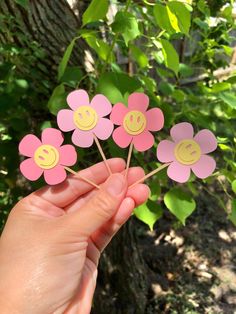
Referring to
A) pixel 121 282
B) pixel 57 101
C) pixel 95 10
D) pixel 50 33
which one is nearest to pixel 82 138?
pixel 57 101

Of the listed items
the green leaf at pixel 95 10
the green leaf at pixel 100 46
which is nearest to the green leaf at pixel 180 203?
the green leaf at pixel 100 46

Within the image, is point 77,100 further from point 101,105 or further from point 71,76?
point 71,76

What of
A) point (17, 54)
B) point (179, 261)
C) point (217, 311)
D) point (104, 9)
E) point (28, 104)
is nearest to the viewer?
point (104, 9)

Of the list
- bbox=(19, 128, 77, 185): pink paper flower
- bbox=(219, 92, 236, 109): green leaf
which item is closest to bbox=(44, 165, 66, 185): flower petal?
bbox=(19, 128, 77, 185): pink paper flower

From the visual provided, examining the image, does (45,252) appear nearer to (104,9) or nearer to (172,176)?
(172,176)

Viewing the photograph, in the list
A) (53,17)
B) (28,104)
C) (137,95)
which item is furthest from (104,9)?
(28,104)

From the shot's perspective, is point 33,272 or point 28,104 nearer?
point 33,272

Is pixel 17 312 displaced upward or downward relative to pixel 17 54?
downward

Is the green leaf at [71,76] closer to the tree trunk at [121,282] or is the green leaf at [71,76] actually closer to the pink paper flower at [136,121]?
the pink paper flower at [136,121]

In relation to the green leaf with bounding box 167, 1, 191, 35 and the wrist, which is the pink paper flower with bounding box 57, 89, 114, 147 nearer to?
the green leaf with bounding box 167, 1, 191, 35
